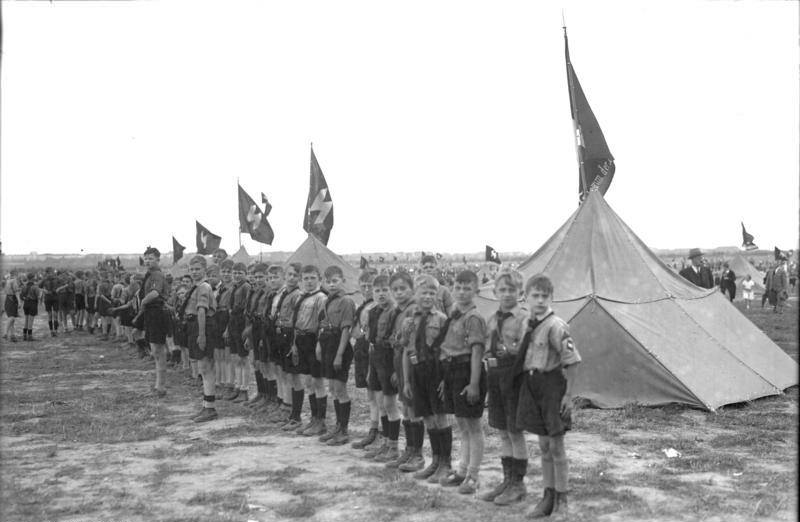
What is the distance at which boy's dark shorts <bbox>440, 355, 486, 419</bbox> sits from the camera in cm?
616

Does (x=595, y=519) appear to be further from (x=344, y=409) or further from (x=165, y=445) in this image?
(x=165, y=445)

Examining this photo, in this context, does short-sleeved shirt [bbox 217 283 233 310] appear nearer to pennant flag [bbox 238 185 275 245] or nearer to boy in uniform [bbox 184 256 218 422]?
boy in uniform [bbox 184 256 218 422]

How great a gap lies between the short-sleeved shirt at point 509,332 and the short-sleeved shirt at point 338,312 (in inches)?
99.6

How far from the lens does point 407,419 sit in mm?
7125

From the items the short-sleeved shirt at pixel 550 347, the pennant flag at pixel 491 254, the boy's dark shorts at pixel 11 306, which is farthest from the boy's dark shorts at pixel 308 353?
→ the pennant flag at pixel 491 254

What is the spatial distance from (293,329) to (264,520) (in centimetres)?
350

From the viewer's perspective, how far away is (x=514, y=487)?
5926 millimetres

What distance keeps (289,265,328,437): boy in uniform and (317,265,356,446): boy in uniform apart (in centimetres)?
25

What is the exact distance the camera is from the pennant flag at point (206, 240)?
25.6 meters

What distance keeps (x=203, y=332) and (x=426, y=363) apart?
4.48 meters

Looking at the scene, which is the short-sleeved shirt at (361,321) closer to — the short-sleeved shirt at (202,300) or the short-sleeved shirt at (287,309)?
the short-sleeved shirt at (287,309)

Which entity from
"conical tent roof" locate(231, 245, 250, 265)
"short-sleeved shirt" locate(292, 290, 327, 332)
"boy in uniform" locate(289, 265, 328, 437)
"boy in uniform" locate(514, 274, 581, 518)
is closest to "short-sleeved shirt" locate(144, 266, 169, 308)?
"boy in uniform" locate(289, 265, 328, 437)

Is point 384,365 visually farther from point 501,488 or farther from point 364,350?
point 501,488

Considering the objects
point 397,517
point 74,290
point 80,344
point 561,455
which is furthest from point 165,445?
point 74,290
